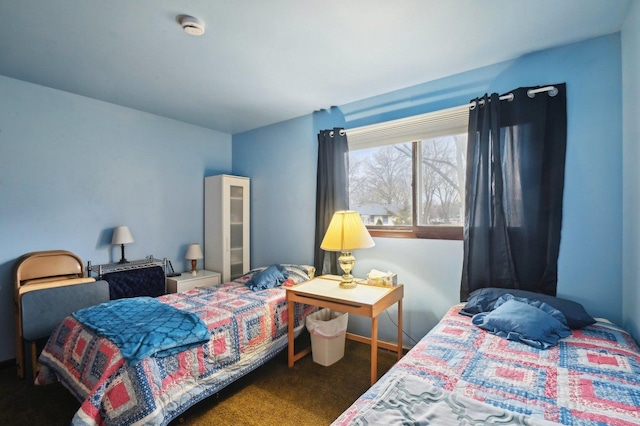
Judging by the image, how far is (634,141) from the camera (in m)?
1.72

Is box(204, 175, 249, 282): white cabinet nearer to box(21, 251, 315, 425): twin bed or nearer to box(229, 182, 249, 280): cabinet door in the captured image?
box(229, 182, 249, 280): cabinet door

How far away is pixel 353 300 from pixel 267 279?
1.09 meters

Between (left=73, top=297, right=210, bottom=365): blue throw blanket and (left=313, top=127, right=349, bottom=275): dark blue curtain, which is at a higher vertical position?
(left=313, top=127, right=349, bottom=275): dark blue curtain

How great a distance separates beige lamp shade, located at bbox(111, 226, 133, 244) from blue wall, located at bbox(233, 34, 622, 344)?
1.45 m

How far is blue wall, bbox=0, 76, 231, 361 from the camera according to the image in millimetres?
2543

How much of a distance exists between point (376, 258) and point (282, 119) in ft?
6.59

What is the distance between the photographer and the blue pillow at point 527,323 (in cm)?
165

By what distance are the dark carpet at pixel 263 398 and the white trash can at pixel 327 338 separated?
0.06 metres

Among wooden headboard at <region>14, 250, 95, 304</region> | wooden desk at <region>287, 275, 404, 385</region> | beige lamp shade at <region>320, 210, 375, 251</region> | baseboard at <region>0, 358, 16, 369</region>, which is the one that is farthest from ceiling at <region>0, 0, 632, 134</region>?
baseboard at <region>0, 358, 16, 369</region>

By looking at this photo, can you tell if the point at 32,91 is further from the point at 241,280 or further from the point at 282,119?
the point at 241,280

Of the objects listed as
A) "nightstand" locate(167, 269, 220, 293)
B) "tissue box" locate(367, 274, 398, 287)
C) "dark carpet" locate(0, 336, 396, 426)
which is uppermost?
"tissue box" locate(367, 274, 398, 287)

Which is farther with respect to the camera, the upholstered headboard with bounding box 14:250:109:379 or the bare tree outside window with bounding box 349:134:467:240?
the bare tree outside window with bounding box 349:134:467:240

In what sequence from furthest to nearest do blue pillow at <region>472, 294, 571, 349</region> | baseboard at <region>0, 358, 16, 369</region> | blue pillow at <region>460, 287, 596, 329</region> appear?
baseboard at <region>0, 358, 16, 369</region>
blue pillow at <region>460, 287, 596, 329</region>
blue pillow at <region>472, 294, 571, 349</region>

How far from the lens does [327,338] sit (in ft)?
8.28
